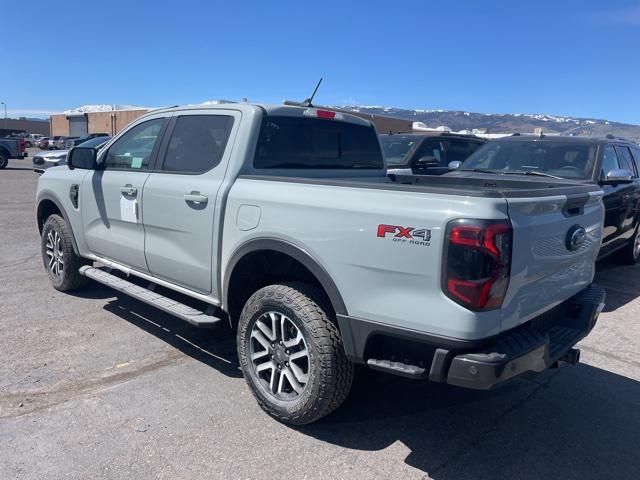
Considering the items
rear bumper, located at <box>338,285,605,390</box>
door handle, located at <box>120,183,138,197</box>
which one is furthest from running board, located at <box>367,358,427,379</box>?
door handle, located at <box>120,183,138,197</box>

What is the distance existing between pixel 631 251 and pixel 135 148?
726cm

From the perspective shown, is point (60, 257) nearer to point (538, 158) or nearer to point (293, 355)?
point (293, 355)

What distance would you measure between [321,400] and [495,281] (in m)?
1.23

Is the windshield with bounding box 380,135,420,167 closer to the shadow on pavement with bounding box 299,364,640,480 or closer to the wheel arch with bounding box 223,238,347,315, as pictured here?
the shadow on pavement with bounding box 299,364,640,480

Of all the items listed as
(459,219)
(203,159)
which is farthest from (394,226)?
(203,159)

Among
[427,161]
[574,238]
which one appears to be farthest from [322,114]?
[427,161]

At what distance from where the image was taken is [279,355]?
10.6 feet

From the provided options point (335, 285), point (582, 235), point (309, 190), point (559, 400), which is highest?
point (309, 190)

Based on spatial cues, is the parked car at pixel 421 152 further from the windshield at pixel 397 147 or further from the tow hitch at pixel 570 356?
the tow hitch at pixel 570 356

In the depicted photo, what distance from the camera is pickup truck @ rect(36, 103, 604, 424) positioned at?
2422 millimetres

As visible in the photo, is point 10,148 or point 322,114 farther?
point 10,148

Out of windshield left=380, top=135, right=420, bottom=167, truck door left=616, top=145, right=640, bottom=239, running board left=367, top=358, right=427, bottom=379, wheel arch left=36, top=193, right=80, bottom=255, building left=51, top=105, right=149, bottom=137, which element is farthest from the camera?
building left=51, top=105, right=149, bottom=137

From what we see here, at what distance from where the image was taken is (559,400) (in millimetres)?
3670

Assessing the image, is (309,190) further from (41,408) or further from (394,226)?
(41,408)
